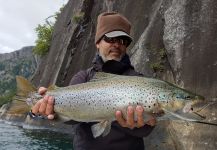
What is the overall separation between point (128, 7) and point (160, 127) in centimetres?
1467

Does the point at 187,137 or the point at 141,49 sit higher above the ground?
Answer: the point at 141,49

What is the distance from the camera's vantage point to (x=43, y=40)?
181ft

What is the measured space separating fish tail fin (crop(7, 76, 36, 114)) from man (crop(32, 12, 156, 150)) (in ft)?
0.44

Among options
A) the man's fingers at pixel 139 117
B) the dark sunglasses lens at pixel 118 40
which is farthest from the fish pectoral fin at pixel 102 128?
the dark sunglasses lens at pixel 118 40

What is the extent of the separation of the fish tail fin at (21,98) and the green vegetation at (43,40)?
48.5 meters

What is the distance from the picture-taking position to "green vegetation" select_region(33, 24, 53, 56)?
53344mm

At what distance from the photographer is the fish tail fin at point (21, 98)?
5.16 m

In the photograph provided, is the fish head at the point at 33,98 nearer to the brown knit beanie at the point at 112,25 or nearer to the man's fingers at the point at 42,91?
the man's fingers at the point at 42,91

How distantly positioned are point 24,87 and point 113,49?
4.09 feet

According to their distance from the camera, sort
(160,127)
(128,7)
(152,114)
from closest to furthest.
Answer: (152,114) < (160,127) < (128,7)

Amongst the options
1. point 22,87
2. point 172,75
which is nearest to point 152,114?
point 22,87

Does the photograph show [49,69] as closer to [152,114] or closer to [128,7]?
[128,7]

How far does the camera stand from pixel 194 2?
63.7 ft

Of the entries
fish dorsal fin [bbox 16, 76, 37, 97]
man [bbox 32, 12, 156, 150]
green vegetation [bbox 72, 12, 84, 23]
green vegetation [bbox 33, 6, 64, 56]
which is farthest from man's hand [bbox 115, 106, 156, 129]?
green vegetation [bbox 33, 6, 64, 56]
